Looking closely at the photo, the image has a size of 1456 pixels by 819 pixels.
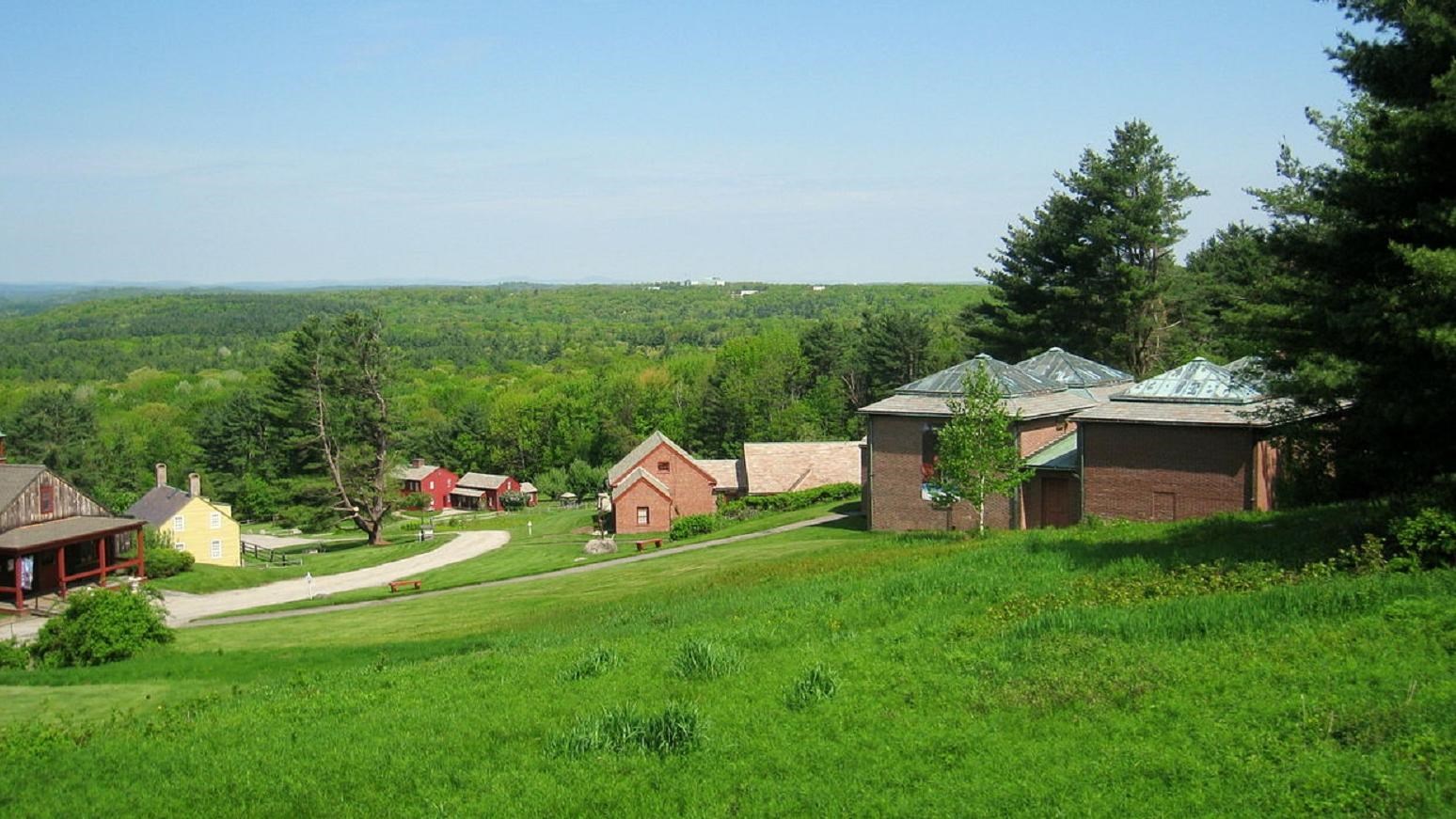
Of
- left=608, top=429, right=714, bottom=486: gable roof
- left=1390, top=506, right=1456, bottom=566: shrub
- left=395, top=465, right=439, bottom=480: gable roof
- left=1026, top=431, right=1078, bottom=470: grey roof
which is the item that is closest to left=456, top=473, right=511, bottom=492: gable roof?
left=395, top=465, right=439, bottom=480: gable roof

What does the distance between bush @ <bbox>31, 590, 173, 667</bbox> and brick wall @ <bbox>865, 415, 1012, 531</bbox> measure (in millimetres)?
23120

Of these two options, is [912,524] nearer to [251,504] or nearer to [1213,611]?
[1213,611]

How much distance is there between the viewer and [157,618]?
26203 mm

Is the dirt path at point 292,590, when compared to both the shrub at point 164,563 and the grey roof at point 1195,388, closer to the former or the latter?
the shrub at point 164,563

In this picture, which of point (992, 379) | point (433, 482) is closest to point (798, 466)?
point (992, 379)

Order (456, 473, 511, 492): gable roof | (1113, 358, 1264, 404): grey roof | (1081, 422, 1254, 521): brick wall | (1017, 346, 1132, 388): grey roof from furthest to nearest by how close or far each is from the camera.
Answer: (456, 473, 511, 492): gable roof, (1017, 346, 1132, 388): grey roof, (1113, 358, 1264, 404): grey roof, (1081, 422, 1254, 521): brick wall

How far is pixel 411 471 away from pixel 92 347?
117757 mm

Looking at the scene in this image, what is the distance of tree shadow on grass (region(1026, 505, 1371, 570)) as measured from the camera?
16.0m

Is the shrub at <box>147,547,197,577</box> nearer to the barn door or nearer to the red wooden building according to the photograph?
the red wooden building

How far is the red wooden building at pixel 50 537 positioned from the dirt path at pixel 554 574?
30.0 feet

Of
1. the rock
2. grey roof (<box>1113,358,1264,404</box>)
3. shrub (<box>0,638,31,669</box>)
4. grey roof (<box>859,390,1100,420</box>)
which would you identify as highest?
grey roof (<box>1113,358,1264,404</box>)

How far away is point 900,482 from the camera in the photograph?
38875 mm

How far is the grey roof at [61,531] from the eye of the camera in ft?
128

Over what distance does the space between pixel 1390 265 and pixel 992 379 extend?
20.6 m
